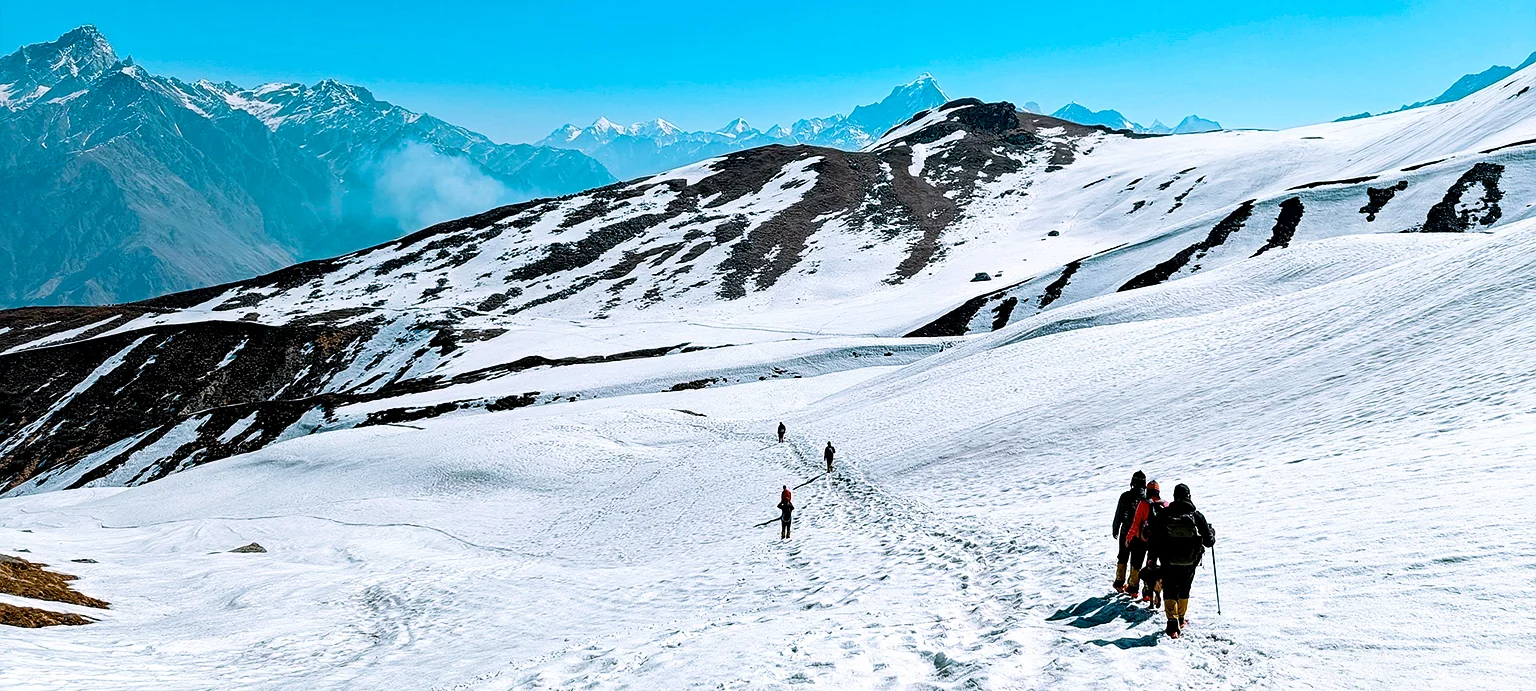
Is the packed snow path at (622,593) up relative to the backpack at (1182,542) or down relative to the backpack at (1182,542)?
down

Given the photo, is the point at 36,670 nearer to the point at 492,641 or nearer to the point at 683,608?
the point at 492,641

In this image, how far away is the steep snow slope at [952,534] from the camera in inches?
425

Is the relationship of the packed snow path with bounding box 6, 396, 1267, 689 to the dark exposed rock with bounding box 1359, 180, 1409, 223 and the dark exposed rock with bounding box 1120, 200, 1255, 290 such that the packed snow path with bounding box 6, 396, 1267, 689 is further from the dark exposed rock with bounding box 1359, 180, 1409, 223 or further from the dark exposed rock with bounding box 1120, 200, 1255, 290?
the dark exposed rock with bounding box 1359, 180, 1409, 223

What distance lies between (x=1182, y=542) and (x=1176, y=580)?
59 cm

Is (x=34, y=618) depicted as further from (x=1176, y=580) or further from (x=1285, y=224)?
(x=1285, y=224)

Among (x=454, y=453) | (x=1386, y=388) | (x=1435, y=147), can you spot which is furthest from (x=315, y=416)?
(x=1435, y=147)

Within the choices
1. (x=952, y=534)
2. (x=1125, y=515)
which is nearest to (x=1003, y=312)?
(x=952, y=534)

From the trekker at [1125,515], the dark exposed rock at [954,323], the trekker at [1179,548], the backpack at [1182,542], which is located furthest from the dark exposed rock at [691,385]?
the backpack at [1182,542]

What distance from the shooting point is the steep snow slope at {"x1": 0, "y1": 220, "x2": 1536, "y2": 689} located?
10797 millimetres

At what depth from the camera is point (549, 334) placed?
99.6 meters

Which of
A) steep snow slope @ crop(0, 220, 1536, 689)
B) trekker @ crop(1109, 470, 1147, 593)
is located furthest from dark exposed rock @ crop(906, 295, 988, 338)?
trekker @ crop(1109, 470, 1147, 593)

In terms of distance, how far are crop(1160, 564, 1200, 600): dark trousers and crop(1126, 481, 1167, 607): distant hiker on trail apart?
0.59 metres

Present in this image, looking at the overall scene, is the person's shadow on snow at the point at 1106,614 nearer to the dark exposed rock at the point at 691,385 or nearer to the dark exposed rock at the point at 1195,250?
the dark exposed rock at the point at 691,385

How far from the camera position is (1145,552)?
12.4m
